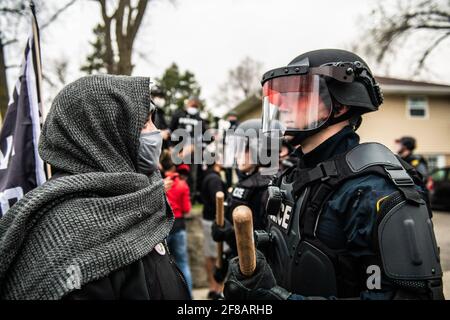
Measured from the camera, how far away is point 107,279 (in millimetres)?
1396

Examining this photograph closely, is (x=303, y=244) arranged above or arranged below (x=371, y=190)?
below

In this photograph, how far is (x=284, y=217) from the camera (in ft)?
6.69

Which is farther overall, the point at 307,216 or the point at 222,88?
the point at 222,88

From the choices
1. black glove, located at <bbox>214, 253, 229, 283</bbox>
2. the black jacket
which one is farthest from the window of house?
the black jacket

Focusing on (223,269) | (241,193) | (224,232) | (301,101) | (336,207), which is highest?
(301,101)

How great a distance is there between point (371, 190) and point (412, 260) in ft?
1.07

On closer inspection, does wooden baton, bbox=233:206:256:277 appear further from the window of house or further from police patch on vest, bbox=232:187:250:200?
the window of house

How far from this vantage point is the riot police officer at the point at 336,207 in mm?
1520

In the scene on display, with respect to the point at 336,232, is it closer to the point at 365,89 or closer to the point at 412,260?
the point at 412,260

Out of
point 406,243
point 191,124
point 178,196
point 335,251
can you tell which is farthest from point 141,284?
point 191,124

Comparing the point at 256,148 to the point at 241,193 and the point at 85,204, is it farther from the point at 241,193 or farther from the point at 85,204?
the point at 85,204

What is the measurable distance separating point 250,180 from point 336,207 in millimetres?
1983

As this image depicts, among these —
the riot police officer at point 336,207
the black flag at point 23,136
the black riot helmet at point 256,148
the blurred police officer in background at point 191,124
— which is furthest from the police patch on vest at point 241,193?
the blurred police officer in background at point 191,124

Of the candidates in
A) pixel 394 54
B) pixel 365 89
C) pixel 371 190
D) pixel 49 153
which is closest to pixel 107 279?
pixel 49 153
